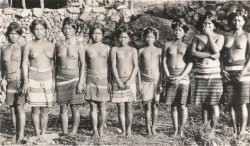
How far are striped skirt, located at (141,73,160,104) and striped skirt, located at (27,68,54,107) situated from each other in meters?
1.20

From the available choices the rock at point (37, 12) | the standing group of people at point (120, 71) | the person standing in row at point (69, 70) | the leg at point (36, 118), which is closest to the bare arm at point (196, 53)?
the standing group of people at point (120, 71)

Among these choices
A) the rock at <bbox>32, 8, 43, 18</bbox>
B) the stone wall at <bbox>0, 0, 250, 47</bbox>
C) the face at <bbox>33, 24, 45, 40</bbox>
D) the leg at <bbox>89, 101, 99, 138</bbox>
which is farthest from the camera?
the rock at <bbox>32, 8, 43, 18</bbox>

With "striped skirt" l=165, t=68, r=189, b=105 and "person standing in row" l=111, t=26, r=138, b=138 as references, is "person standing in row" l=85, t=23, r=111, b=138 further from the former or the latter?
"striped skirt" l=165, t=68, r=189, b=105

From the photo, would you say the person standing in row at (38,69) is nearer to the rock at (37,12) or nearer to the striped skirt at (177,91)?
the striped skirt at (177,91)

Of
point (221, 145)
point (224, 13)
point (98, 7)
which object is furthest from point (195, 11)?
point (221, 145)

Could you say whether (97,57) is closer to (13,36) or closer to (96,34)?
(96,34)

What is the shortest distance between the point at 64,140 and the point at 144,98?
1.13m

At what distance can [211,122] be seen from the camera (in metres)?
5.23

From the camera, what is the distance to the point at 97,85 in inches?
202

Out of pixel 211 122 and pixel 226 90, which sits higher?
pixel 226 90

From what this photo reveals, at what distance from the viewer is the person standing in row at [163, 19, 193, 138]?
5.13 m

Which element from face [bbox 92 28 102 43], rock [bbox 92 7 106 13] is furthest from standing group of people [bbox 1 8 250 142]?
rock [bbox 92 7 106 13]

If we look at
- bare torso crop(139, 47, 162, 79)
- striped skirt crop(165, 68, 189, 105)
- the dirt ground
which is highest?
bare torso crop(139, 47, 162, 79)

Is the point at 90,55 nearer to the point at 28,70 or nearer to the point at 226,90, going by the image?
the point at 28,70
